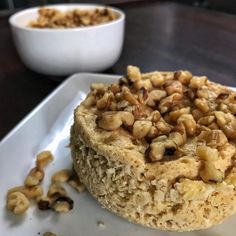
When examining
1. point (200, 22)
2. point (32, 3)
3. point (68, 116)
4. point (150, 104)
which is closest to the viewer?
point (150, 104)

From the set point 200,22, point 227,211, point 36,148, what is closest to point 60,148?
point 36,148

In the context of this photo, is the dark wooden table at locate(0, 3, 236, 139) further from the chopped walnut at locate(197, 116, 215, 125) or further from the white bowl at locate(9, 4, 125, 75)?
the chopped walnut at locate(197, 116, 215, 125)

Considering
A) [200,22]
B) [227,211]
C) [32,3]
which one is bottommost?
[32,3]

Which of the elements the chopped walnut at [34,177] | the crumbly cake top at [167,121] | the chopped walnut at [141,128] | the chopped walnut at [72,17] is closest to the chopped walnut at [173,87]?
the crumbly cake top at [167,121]

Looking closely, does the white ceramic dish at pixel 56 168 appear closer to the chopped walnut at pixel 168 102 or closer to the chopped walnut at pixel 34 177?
the chopped walnut at pixel 34 177

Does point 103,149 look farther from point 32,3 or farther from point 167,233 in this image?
point 32,3

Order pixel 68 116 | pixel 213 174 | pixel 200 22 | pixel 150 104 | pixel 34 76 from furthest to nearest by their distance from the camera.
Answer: pixel 200 22, pixel 34 76, pixel 68 116, pixel 150 104, pixel 213 174

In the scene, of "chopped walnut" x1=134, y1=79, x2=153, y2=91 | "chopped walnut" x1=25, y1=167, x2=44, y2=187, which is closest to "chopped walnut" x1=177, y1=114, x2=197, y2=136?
"chopped walnut" x1=134, y1=79, x2=153, y2=91

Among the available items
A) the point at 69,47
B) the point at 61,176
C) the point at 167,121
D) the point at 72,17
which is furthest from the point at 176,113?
the point at 72,17
